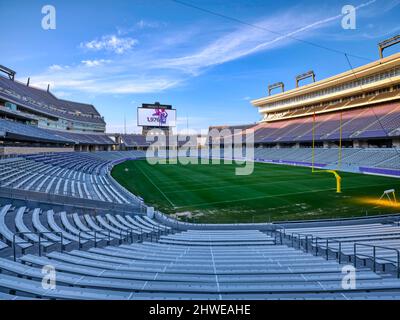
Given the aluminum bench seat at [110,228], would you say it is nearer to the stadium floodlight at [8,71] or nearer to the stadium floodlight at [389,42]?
the stadium floodlight at [389,42]

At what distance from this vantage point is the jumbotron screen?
6056 cm

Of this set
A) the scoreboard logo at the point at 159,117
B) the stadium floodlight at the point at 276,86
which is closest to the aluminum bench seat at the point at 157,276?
the scoreboard logo at the point at 159,117

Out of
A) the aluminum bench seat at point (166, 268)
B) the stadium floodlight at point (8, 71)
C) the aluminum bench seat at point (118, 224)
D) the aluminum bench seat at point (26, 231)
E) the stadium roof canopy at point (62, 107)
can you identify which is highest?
the stadium floodlight at point (8, 71)

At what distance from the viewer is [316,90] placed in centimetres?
5744

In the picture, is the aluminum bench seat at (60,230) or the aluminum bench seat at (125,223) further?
the aluminum bench seat at (125,223)

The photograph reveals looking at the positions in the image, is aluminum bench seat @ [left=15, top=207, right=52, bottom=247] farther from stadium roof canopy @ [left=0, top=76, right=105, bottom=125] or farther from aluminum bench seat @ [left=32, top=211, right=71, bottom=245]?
stadium roof canopy @ [left=0, top=76, right=105, bottom=125]

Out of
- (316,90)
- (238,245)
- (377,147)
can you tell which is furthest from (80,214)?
(316,90)

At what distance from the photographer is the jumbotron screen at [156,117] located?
199 feet

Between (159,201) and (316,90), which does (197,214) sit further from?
(316,90)

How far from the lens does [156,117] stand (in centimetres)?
6159
